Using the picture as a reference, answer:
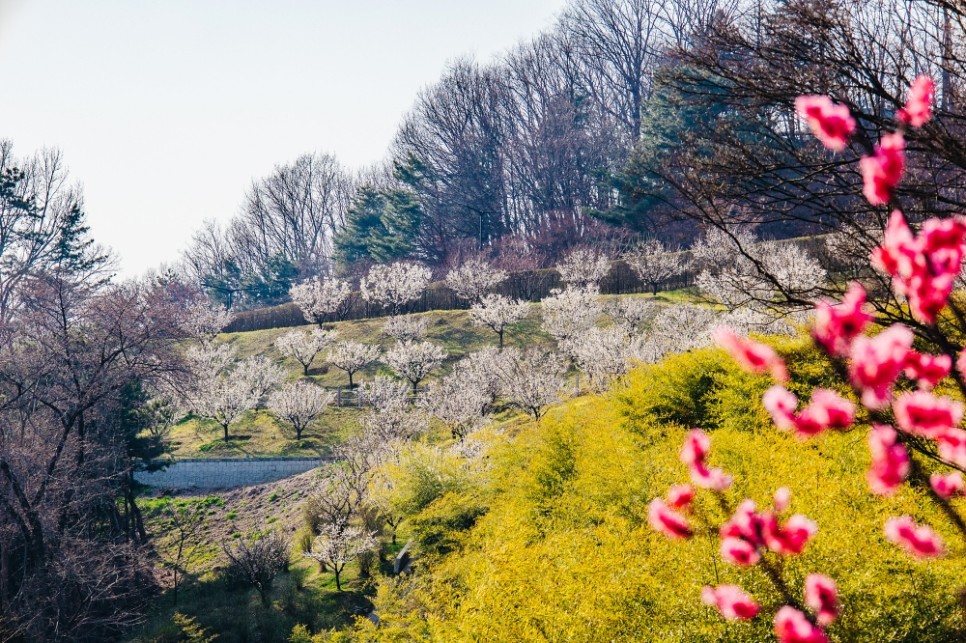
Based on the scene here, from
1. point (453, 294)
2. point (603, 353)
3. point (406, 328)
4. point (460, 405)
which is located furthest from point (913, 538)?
point (453, 294)

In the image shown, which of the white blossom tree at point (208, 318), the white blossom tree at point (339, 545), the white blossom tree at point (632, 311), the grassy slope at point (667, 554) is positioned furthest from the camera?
the white blossom tree at point (208, 318)

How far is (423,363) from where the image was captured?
30.8 metres

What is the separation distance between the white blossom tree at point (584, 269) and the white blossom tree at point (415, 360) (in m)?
9.91

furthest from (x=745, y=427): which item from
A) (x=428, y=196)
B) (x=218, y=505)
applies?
(x=428, y=196)

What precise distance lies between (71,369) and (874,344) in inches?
650

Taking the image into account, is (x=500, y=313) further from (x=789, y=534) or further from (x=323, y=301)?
(x=789, y=534)

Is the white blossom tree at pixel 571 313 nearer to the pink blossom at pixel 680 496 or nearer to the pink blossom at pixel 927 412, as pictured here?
the pink blossom at pixel 680 496

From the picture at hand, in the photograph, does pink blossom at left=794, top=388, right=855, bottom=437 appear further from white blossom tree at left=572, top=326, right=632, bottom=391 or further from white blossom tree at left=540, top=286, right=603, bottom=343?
white blossom tree at left=540, top=286, right=603, bottom=343

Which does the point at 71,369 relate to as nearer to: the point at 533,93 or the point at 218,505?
the point at 218,505

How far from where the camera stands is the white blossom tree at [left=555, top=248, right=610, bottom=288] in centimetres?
3606

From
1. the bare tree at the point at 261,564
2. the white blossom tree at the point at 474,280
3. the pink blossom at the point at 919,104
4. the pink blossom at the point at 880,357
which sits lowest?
the bare tree at the point at 261,564

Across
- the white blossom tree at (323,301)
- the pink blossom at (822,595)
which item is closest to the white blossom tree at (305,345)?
the white blossom tree at (323,301)

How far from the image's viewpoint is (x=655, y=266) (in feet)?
115

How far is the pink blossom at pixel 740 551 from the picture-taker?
1.49 meters
